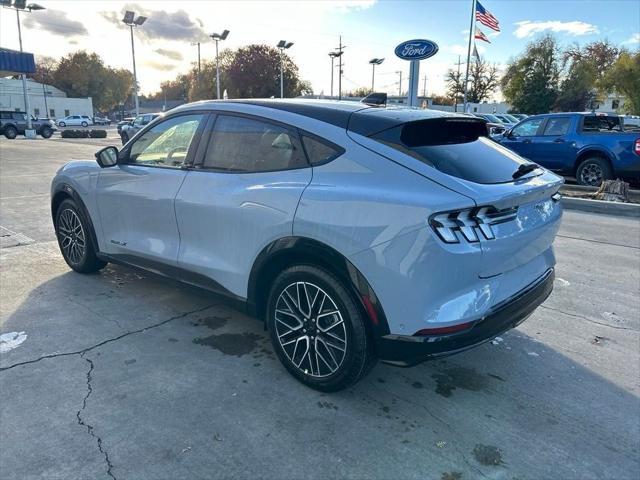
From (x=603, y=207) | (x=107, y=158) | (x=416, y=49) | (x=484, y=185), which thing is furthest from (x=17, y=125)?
(x=484, y=185)

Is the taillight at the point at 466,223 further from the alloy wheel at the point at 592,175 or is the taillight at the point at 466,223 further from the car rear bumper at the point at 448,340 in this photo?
the alloy wheel at the point at 592,175

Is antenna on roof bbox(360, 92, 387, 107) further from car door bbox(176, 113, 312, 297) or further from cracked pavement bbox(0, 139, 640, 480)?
cracked pavement bbox(0, 139, 640, 480)

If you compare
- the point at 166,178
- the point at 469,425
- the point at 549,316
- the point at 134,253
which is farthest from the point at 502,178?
the point at 134,253

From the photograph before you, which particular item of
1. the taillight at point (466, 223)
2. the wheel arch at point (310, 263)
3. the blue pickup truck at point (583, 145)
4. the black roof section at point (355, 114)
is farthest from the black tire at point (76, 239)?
the blue pickup truck at point (583, 145)

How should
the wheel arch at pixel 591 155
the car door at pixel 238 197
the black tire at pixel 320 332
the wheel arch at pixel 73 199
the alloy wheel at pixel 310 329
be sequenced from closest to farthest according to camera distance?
the black tire at pixel 320 332 → the alloy wheel at pixel 310 329 → the car door at pixel 238 197 → the wheel arch at pixel 73 199 → the wheel arch at pixel 591 155

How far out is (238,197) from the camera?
123 inches

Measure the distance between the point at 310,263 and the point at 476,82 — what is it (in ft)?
226

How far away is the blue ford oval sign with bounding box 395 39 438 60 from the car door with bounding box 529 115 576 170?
4.51m

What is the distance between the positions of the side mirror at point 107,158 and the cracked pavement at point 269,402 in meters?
1.19

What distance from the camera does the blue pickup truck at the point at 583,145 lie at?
10.2 m

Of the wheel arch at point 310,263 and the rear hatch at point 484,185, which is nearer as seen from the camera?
the rear hatch at point 484,185

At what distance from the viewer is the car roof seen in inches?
109

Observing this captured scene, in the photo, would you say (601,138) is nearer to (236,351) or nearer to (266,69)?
(236,351)

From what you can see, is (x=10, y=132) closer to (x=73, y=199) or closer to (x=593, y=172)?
(x=73, y=199)
